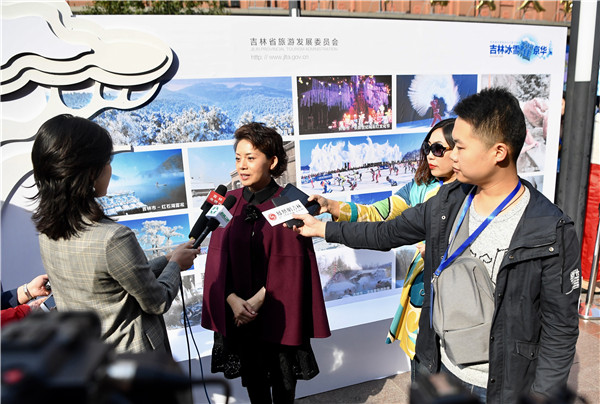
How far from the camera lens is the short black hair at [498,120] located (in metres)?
1.41

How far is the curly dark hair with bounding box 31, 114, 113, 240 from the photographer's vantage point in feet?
4.17

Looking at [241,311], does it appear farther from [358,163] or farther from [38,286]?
[358,163]

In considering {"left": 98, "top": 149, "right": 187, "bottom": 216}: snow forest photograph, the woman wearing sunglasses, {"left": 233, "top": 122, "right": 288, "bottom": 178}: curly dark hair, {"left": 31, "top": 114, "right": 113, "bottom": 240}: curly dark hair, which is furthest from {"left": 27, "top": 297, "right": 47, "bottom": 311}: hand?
the woman wearing sunglasses

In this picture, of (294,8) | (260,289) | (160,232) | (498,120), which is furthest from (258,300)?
(294,8)

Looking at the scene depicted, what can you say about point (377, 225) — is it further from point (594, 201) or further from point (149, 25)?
point (594, 201)

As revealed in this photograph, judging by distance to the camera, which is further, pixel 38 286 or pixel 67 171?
pixel 38 286

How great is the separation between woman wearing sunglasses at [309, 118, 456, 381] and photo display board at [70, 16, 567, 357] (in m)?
0.76

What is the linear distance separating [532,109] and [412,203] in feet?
7.60

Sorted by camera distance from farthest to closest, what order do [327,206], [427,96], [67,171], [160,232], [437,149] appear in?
[427,96], [160,232], [327,206], [437,149], [67,171]

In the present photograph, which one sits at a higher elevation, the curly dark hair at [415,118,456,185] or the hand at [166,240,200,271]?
the curly dark hair at [415,118,456,185]

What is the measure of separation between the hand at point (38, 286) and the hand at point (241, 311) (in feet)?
2.99

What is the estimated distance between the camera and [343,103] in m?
3.03

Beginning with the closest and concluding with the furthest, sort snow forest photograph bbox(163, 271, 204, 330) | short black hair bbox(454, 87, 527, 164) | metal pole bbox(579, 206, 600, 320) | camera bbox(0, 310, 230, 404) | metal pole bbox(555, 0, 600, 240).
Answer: camera bbox(0, 310, 230, 404) → short black hair bbox(454, 87, 527, 164) → snow forest photograph bbox(163, 271, 204, 330) → metal pole bbox(555, 0, 600, 240) → metal pole bbox(579, 206, 600, 320)

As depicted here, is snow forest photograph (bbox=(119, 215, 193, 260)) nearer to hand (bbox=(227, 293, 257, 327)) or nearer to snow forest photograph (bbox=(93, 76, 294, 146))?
snow forest photograph (bbox=(93, 76, 294, 146))
